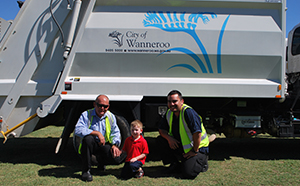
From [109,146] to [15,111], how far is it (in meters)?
1.77

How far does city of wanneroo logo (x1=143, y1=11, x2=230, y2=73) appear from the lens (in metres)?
3.81

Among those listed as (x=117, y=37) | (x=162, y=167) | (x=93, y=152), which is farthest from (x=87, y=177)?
(x=117, y=37)

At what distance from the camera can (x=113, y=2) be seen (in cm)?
388

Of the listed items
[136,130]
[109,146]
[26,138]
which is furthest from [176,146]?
[26,138]

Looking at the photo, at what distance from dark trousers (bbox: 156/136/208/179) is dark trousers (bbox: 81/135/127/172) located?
0.73m

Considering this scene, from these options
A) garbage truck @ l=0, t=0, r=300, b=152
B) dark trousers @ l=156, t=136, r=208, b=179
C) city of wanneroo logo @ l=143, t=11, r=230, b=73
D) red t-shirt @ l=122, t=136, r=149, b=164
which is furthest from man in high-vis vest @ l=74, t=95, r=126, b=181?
city of wanneroo logo @ l=143, t=11, r=230, b=73

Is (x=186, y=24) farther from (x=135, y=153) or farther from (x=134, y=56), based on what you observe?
(x=135, y=153)

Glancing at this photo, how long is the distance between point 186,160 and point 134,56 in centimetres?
180

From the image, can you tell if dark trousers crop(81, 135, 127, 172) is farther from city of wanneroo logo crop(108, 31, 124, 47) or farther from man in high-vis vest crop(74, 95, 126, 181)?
city of wanneroo logo crop(108, 31, 124, 47)

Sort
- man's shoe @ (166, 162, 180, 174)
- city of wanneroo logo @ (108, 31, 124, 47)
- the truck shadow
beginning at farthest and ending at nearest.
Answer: city of wanneroo logo @ (108, 31, 124, 47)
the truck shadow
man's shoe @ (166, 162, 180, 174)

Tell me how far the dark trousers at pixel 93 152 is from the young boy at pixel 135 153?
0.28 m

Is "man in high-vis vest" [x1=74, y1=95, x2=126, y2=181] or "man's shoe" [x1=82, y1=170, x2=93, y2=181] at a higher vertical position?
"man in high-vis vest" [x1=74, y1=95, x2=126, y2=181]

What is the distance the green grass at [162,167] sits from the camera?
125 inches

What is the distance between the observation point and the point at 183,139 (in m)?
3.31
